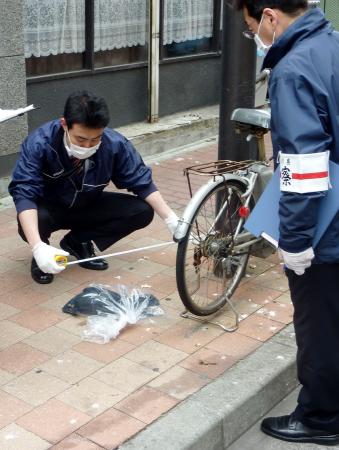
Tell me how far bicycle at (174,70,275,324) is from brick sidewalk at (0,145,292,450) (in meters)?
0.15

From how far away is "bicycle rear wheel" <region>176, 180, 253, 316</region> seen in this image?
4047 mm

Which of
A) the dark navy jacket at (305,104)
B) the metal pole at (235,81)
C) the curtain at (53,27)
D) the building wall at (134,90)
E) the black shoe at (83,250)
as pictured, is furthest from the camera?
the building wall at (134,90)

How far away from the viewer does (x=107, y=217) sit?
15.4 feet

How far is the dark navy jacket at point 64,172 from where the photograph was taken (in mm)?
4215

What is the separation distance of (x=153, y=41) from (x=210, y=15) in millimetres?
1381

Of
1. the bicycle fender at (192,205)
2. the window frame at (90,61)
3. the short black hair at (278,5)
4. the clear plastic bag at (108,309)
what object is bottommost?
the clear plastic bag at (108,309)

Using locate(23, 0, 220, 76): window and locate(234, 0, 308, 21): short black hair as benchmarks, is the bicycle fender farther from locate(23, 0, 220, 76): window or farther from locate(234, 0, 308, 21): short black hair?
locate(23, 0, 220, 76): window

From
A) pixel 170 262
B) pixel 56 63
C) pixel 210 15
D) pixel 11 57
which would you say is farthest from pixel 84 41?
pixel 170 262

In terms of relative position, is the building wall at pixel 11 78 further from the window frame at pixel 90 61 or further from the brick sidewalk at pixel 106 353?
the brick sidewalk at pixel 106 353

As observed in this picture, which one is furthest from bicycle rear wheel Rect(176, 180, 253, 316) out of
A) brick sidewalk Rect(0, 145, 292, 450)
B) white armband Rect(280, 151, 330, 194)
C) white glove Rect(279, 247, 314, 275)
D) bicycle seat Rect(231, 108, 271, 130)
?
white armband Rect(280, 151, 330, 194)

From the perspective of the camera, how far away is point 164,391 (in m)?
→ 3.44

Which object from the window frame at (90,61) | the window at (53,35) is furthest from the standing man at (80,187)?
the window at (53,35)

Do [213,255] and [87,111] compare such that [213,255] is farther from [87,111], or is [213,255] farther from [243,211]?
[87,111]

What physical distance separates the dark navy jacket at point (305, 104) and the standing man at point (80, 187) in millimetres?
1422
